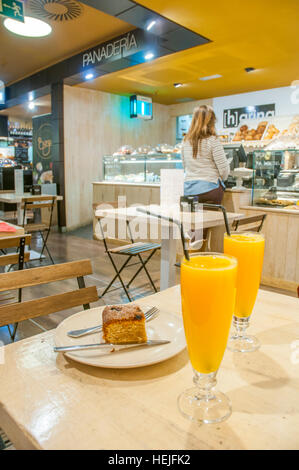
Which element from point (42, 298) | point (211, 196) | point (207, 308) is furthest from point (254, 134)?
point (207, 308)

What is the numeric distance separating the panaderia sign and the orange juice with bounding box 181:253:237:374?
5.31 metres

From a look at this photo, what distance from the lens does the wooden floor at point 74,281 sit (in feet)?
9.46

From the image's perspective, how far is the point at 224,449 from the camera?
489mm

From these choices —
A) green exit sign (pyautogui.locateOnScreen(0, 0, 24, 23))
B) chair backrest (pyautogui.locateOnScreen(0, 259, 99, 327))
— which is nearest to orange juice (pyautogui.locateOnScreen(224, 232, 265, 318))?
chair backrest (pyautogui.locateOnScreen(0, 259, 99, 327))

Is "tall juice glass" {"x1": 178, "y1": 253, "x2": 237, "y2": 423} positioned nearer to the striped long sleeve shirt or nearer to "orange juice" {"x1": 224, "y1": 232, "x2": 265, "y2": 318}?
"orange juice" {"x1": 224, "y1": 232, "x2": 265, "y2": 318}

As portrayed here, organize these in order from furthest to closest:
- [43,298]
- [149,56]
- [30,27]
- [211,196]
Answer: [149,56], [30,27], [211,196], [43,298]

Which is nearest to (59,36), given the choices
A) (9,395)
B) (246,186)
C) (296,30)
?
(296,30)

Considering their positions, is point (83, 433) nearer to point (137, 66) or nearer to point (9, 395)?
point (9, 395)

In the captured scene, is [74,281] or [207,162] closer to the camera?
[207,162]

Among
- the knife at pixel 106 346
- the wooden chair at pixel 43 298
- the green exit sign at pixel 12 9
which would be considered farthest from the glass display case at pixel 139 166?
the knife at pixel 106 346

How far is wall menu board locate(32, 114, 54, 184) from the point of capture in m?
8.38

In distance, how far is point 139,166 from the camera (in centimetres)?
595

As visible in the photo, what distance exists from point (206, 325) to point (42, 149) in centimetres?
875

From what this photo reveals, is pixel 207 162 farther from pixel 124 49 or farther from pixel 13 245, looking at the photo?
pixel 124 49
